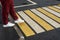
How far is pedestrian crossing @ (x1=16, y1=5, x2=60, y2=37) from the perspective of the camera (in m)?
4.78

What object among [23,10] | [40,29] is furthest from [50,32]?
[23,10]

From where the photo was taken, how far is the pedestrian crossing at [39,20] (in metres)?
4.78

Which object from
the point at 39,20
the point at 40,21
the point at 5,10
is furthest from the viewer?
the point at 39,20

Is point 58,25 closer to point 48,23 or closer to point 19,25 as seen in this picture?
point 48,23

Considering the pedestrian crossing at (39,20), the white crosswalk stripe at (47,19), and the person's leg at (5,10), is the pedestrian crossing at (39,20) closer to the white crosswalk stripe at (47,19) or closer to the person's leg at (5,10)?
the white crosswalk stripe at (47,19)

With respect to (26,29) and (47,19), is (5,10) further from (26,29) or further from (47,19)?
(47,19)

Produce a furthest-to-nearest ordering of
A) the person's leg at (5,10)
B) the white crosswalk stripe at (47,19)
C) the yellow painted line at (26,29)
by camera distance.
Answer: the white crosswalk stripe at (47,19)
the person's leg at (5,10)
the yellow painted line at (26,29)

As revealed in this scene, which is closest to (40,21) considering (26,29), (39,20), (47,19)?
(39,20)

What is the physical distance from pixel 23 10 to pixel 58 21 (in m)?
1.92

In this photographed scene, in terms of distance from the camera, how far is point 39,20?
551cm

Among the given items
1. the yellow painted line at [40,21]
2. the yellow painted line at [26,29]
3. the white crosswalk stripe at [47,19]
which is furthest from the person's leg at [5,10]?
the white crosswalk stripe at [47,19]

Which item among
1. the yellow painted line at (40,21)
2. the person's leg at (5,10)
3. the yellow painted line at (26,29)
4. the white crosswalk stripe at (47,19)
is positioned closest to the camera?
the yellow painted line at (26,29)

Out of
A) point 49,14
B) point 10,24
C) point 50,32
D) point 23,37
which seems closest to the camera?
point 23,37

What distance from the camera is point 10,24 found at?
16.5ft
